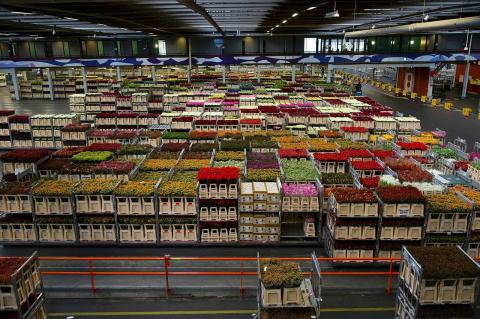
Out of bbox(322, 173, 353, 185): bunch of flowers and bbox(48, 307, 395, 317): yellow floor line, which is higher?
bbox(322, 173, 353, 185): bunch of flowers

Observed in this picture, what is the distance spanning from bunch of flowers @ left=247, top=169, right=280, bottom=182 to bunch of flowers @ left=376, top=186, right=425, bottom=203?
11.3ft

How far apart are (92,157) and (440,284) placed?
12.3 meters

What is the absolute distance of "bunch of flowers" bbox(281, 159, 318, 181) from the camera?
1295 centimetres

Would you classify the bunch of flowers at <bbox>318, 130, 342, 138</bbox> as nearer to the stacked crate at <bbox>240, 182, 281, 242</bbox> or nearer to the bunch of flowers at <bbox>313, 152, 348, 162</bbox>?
the bunch of flowers at <bbox>313, 152, 348, 162</bbox>

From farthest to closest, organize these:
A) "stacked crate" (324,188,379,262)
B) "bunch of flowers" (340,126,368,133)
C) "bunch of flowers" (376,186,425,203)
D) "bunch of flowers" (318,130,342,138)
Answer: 1. "bunch of flowers" (340,126,368,133)
2. "bunch of flowers" (318,130,342,138)
3. "stacked crate" (324,188,379,262)
4. "bunch of flowers" (376,186,425,203)

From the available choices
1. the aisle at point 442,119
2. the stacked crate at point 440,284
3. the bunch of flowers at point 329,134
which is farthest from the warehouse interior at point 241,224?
the aisle at point 442,119

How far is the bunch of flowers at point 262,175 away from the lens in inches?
516

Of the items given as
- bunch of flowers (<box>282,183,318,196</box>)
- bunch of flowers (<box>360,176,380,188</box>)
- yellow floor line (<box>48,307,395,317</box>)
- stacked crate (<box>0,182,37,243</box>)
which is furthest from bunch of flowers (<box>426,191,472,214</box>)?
stacked crate (<box>0,182,37,243</box>)

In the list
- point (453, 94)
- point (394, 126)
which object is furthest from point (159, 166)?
point (453, 94)

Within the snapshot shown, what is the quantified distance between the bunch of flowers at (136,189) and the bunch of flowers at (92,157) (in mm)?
2895

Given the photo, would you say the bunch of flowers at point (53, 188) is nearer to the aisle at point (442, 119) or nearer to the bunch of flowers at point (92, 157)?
the bunch of flowers at point (92, 157)

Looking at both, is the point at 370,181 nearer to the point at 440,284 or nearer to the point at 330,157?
the point at 330,157

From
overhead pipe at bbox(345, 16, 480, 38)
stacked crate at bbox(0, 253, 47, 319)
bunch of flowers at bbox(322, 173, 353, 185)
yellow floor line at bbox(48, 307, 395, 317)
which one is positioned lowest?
yellow floor line at bbox(48, 307, 395, 317)

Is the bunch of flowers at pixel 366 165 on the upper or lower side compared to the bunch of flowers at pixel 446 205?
upper
